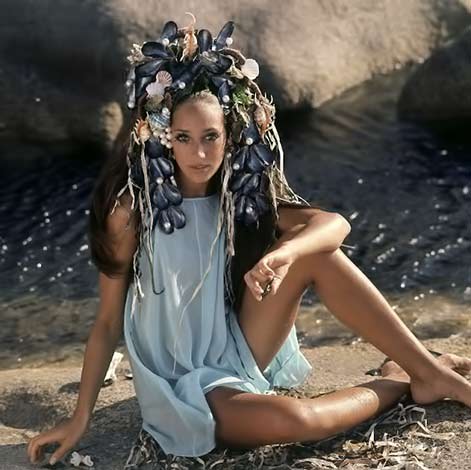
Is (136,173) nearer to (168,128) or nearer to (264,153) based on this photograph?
(168,128)

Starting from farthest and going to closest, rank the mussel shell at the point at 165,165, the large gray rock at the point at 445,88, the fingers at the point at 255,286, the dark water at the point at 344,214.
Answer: the large gray rock at the point at 445,88, the dark water at the point at 344,214, the mussel shell at the point at 165,165, the fingers at the point at 255,286

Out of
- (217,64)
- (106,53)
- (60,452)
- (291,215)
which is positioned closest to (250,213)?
(291,215)

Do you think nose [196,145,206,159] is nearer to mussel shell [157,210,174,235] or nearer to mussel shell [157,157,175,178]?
mussel shell [157,157,175,178]

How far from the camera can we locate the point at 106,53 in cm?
816

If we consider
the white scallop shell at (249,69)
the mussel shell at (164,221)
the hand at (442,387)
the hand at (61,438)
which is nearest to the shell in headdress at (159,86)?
the white scallop shell at (249,69)

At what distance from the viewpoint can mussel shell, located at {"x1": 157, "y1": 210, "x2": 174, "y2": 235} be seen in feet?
11.3

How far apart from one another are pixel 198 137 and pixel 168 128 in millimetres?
94

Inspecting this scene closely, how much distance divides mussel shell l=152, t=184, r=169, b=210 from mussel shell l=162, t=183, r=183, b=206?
1 centimetres

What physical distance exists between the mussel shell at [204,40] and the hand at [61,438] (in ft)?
3.87

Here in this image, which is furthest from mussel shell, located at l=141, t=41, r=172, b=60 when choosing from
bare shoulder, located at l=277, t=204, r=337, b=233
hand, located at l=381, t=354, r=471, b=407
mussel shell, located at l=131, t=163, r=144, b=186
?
hand, located at l=381, t=354, r=471, b=407

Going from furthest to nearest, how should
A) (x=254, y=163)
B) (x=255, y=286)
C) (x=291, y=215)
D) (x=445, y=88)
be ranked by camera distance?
(x=445, y=88)
(x=291, y=215)
(x=254, y=163)
(x=255, y=286)

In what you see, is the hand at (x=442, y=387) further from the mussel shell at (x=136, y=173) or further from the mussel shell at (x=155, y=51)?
the mussel shell at (x=155, y=51)

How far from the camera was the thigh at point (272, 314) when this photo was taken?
11.2 feet

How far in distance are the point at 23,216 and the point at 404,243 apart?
7.56ft
